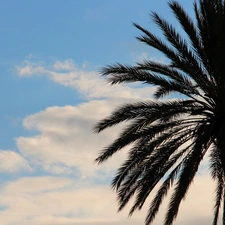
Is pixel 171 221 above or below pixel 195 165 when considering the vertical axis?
below

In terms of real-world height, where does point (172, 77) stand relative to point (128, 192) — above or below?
above

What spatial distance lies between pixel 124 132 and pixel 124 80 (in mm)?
1663

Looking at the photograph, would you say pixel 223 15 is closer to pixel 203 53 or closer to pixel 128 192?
pixel 203 53

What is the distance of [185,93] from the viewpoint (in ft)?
58.7

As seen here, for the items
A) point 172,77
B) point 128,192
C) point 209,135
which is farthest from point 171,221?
point 172,77

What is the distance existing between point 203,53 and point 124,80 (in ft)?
8.59

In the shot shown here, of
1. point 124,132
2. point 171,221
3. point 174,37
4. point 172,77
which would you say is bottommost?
point 171,221

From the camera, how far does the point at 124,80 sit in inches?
723

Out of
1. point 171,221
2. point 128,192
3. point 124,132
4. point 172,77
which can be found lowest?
point 171,221

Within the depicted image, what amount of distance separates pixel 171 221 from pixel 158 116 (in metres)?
3.41

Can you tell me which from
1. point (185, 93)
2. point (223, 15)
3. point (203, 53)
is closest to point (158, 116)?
point (185, 93)

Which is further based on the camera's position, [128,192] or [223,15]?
[128,192]

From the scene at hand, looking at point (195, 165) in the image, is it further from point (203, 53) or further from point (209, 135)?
point (203, 53)

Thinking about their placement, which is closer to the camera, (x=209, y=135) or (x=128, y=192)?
(x=209, y=135)
